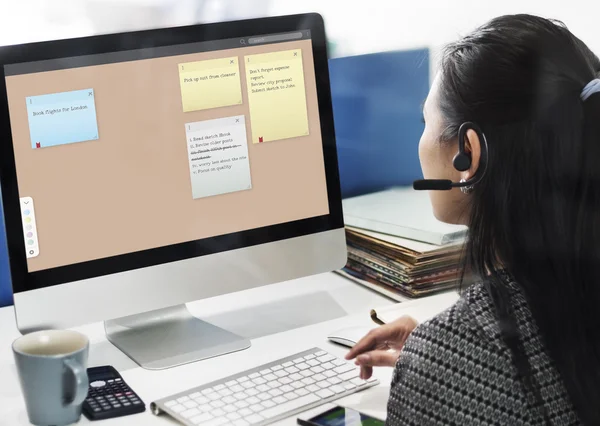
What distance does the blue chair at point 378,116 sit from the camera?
5.11ft

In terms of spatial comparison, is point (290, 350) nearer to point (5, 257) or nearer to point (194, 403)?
point (194, 403)

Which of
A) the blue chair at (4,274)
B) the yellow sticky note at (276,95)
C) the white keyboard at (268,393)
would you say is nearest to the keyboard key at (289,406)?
the white keyboard at (268,393)

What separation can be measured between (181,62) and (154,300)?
33cm

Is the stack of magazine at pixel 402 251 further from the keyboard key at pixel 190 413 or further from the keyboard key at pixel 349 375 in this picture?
the keyboard key at pixel 190 413

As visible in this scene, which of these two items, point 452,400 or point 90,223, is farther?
point 90,223

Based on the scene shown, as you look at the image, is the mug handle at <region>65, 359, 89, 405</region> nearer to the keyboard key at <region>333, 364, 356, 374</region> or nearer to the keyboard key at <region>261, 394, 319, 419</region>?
the keyboard key at <region>261, 394, 319, 419</region>

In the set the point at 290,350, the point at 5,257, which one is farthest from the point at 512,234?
the point at 5,257

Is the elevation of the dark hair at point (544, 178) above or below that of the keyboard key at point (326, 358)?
above

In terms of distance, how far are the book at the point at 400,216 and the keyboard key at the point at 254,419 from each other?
47 centimetres

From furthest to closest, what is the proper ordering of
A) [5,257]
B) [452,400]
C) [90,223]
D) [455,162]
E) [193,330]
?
[5,257]
[193,330]
[90,223]
[455,162]
[452,400]

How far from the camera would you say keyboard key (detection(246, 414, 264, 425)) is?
3.06ft

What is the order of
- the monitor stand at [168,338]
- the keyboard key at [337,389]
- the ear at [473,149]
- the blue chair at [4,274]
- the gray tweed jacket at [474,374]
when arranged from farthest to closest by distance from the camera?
the blue chair at [4,274], the monitor stand at [168,338], the keyboard key at [337,389], the ear at [473,149], the gray tweed jacket at [474,374]

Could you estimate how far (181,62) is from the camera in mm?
1117

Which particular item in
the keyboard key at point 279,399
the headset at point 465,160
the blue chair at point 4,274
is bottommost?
the keyboard key at point 279,399
